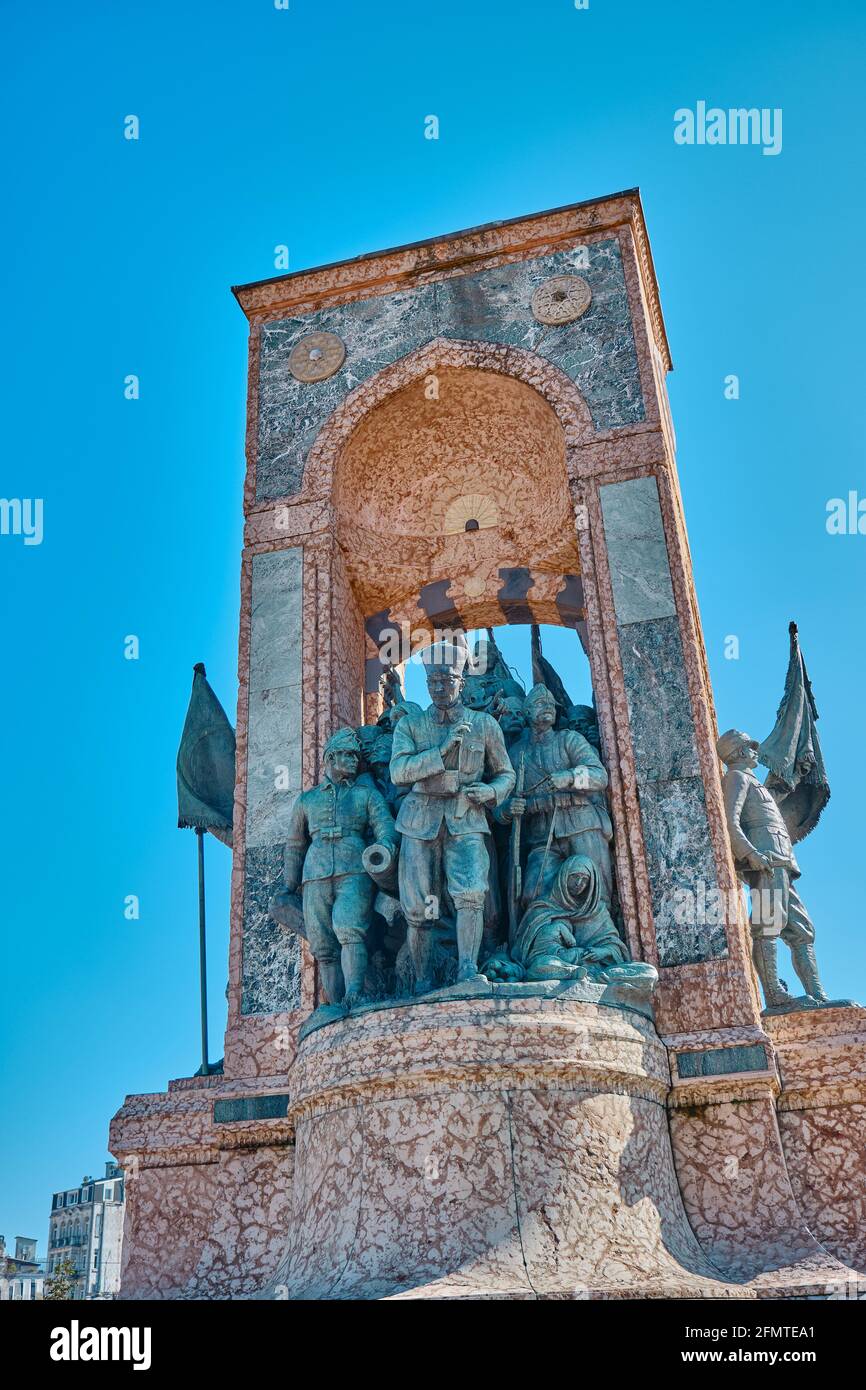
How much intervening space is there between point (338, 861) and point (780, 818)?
3.14 metres

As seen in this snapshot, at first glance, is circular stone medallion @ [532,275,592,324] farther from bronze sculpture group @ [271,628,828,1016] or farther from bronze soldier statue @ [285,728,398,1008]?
bronze soldier statue @ [285,728,398,1008]

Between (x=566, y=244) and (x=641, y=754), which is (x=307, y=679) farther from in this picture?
(x=566, y=244)

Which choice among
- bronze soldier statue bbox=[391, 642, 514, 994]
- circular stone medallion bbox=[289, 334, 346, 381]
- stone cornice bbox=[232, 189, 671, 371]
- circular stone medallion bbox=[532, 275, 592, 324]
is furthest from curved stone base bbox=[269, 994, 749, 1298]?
stone cornice bbox=[232, 189, 671, 371]

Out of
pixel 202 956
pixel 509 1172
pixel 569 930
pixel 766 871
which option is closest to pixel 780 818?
pixel 766 871

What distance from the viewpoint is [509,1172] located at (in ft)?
23.5

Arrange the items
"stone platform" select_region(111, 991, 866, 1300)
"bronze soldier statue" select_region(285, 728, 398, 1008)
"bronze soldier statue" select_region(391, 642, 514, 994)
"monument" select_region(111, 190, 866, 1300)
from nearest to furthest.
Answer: "stone platform" select_region(111, 991, 866, 1300)
"monument" select_region(111, 190, 866, 1300)
"bronze soldier statue" select_region(391, 642, 514, 994)
"bronze soldier statue" select_region(285, 728, 398, 1008)

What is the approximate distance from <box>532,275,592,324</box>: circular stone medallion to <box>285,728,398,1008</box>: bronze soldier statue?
410 centimetres

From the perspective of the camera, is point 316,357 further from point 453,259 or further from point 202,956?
point 202,956

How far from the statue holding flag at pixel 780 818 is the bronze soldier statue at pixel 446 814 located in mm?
1908

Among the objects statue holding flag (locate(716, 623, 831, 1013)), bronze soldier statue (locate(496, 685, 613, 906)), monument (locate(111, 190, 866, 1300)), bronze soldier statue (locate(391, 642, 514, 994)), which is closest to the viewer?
monument (locate(111, 190, 866, 1300))

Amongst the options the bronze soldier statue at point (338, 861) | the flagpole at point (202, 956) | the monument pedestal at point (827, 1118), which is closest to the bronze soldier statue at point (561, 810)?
the bronze soldier statue at point (338, 861)

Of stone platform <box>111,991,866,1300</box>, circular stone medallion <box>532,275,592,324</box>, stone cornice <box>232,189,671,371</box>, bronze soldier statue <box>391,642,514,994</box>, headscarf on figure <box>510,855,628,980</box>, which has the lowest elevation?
stone platform <box>111,991,866,1300</box>

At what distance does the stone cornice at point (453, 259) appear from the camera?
1137 cm

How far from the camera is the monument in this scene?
24.2ft
